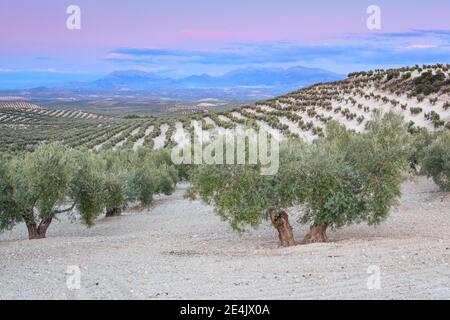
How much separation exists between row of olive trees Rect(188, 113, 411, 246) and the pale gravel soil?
1127 millimetres

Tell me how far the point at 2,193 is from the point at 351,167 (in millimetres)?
14465

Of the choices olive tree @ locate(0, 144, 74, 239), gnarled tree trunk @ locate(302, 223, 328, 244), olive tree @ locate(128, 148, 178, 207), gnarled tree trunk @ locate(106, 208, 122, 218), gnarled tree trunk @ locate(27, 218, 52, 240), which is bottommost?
gnarled tree trunk @ locate(106, 208, 122, 218)

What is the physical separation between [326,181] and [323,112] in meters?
57.2

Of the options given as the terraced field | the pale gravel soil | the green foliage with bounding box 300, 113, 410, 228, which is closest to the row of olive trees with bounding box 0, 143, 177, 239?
the pale gravel soil

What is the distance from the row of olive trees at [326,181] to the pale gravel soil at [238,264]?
113cm

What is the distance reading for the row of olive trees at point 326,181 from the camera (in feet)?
60.4

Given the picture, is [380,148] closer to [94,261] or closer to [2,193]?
[94,261]

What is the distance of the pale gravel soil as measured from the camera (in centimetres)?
1262

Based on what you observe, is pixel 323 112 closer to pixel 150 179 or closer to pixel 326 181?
pixel 150 179

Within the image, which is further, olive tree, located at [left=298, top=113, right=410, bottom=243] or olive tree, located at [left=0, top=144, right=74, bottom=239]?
olive tree, located at [left=0, top=144, right=74, bottom=239]

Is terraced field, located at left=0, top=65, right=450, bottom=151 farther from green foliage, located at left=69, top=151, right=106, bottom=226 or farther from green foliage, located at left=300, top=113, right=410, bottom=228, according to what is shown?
green foliage, located at left=300, top=113, right=410, bottom=228

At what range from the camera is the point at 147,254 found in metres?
19.0

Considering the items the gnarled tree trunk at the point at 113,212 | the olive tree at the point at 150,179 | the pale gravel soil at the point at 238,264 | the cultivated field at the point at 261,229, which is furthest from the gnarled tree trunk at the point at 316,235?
the olive tree at the point at 150,179
